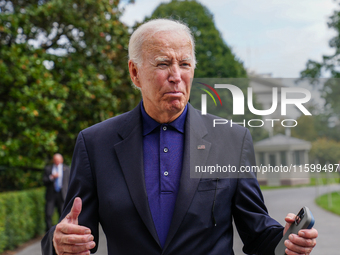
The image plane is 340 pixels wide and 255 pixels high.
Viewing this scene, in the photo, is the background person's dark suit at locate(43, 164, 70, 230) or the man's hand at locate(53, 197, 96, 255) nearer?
the man's hand at locate(53, 197, 96, 255)

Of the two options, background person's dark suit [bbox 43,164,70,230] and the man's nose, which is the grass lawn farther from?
the man's nose

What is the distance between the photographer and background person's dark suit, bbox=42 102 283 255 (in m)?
1.96

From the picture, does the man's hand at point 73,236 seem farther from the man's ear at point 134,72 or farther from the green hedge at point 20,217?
the green hedge at point 20,217

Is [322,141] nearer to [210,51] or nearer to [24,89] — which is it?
[24,89]

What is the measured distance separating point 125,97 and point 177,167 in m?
11.2

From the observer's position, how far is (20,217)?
31.7 feet

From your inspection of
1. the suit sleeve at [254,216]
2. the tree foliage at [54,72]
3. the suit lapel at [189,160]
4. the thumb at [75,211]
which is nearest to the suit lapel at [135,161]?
the suit lapel at [189,160]

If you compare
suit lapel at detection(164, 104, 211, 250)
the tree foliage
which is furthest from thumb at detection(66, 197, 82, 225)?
the tree foliage

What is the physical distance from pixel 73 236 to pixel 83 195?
0.93ft

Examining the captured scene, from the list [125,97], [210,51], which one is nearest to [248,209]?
[125,97]

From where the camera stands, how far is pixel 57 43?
11547 millimetres

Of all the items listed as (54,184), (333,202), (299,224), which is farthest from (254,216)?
(333,202)

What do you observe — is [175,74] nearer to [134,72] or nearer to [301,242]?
[134,72]

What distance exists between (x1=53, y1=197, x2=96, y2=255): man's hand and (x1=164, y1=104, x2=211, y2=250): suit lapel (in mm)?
357
